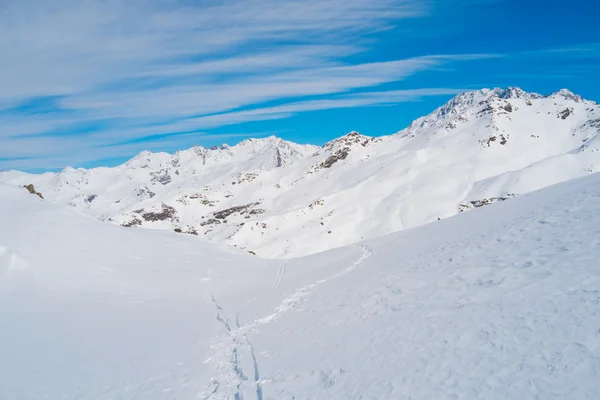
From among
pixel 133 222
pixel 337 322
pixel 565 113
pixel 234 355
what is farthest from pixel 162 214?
pixel 565 113

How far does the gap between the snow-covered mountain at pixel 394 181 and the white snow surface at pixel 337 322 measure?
7362cm

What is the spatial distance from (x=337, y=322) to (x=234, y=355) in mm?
4138

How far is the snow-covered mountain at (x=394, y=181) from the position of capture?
108m

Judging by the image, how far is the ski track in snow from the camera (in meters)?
10.9

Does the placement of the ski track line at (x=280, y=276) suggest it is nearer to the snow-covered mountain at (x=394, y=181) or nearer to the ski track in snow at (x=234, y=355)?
the ski track in snow at (x=234, y=355)

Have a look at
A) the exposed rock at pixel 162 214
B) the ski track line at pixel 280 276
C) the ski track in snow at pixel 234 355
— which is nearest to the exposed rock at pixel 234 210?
the exposed rock at pixel 162 214

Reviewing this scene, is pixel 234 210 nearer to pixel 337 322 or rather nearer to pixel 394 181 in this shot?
pixel 394 181

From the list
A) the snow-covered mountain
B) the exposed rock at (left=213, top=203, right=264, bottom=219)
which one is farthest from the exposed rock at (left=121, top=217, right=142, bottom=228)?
the exposed rock at (left=213, top=203, right=264, bottom=219)

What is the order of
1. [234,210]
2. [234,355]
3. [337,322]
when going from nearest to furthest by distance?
1. [234,355]
2. [337,322]
3. [234,210]

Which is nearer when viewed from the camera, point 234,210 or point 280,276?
point 280,276

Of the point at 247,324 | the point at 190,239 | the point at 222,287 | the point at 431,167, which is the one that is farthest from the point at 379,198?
the point at 247,324

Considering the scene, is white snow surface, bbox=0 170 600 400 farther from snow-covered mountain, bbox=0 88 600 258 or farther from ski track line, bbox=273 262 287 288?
snow-covered mountain, bbox=0 88 600 258

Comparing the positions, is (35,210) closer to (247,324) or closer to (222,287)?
(222,287)

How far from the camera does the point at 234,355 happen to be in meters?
13.7
